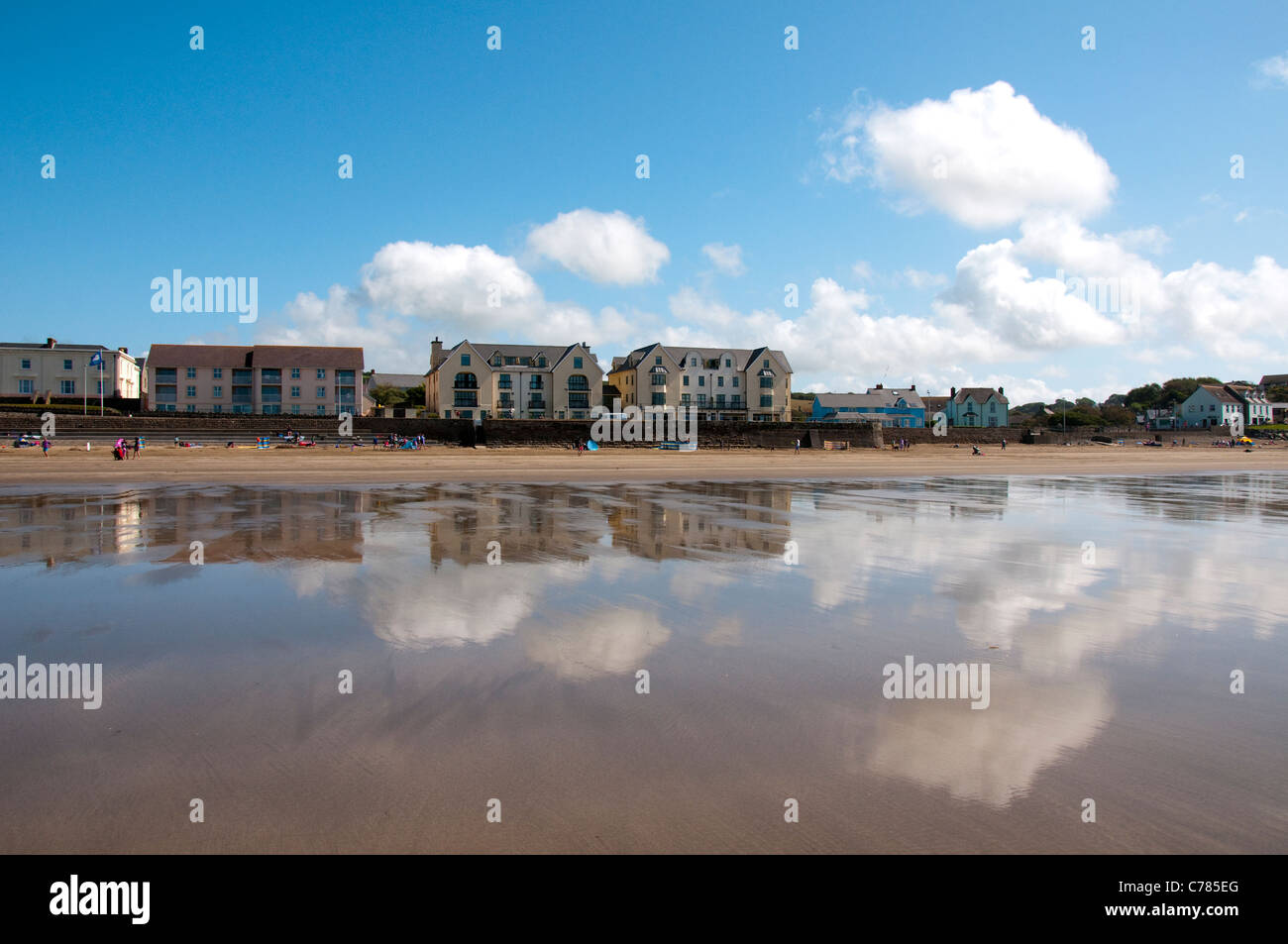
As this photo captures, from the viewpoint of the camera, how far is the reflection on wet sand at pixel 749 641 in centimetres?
468

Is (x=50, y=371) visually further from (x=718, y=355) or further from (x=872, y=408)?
(x=872, y=408)

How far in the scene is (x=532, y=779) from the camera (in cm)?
450

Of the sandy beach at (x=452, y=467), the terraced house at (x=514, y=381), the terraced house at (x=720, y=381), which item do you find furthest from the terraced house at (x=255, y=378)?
the terraced house at (x=720, y=381)

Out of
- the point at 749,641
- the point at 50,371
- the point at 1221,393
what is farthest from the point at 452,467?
the point at 1221,393

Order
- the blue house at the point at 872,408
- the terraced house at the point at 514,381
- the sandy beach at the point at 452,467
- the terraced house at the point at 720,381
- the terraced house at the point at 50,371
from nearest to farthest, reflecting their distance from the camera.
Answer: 1. the sandy beach at the point at 452,467
2. the terraced house at the point at 50,371
3. the terraced house at the point at 514,381
4. the terraced house at the point at 720,381
5. the blue house at the point at 872,408

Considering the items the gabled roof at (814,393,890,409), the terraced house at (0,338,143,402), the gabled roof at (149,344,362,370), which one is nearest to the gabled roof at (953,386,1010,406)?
the gabled roof at (814,393,890,409)

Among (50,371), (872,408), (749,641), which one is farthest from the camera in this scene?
(872,408)

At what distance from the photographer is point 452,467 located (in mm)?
40562

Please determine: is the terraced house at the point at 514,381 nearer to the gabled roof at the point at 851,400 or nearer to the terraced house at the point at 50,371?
the terraced house at the point at 50,371

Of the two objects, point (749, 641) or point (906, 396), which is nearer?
point (749, 641)

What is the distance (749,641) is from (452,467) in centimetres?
3491

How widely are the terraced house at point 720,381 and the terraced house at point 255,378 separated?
29674 millimetres
